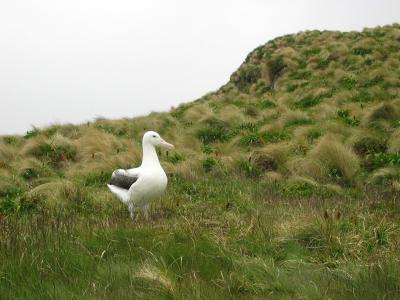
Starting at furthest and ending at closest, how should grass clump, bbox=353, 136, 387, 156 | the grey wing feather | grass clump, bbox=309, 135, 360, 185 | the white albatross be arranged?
1. grass clump, bbox=353, 136, 387, 156
2. grass clump, bbox=309, 135, 360, 185
3. the grey wing feather
4. the white albatross

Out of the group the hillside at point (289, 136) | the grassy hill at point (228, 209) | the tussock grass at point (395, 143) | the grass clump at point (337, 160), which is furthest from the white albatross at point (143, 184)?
the tussock grass at point (395, 143)

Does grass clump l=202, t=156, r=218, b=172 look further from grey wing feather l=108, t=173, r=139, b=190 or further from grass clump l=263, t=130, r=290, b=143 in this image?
grey wing feather l=108, t=173, r=139, b=190

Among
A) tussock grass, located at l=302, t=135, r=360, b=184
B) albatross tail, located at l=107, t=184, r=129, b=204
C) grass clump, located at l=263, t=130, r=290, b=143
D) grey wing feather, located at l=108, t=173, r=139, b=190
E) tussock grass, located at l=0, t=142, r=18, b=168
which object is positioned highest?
tussock grass, located at l=0, t=142, r=18, b=168

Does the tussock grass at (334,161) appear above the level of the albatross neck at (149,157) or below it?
below

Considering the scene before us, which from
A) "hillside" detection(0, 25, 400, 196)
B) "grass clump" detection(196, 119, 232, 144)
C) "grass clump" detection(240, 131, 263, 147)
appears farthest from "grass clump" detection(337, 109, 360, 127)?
"grass clump" detection(196, 119, 232, 144)

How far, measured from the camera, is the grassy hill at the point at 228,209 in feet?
11.8

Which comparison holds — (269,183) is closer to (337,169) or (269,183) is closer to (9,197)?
(337,169)

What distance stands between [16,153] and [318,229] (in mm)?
9222

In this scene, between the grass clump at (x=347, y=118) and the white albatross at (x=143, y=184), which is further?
the grass clump at (x=347, y=118)

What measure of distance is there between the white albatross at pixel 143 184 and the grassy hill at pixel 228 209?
23 cm

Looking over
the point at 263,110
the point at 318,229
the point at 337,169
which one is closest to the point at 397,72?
the point at 263,110

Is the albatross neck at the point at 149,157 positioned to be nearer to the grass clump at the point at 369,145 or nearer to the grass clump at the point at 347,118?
the grass clump at the point at 369,145

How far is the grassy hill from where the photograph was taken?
3.60m

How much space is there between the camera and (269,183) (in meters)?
8.02
